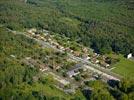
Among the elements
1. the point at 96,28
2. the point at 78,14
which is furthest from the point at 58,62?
the point at 78,14

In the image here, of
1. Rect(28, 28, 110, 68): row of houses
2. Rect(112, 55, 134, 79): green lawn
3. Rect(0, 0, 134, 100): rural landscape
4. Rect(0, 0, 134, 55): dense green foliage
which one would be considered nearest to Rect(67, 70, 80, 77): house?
Rect(0, 0, 134, 100): rural landscape

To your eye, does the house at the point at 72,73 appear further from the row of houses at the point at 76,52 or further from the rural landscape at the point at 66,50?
the row of houses at the point at 76,52

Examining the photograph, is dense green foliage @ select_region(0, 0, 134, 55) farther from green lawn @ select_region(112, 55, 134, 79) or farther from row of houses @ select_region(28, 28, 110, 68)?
green lawn @ select_region(112, 55, 134, 79)

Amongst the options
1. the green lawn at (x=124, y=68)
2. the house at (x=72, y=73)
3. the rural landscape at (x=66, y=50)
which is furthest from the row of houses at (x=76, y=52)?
the house at (x=72, y=73)

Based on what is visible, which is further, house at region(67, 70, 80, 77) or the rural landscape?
house at region(67, 70, 80, 77)

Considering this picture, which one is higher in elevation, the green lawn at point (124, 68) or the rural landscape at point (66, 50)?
the rural landscape at point (66, 50)

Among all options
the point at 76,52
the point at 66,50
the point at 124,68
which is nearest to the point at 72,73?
the point at 76,52

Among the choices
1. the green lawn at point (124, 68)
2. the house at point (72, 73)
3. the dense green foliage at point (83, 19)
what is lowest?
the green lawn at point (124, 68)

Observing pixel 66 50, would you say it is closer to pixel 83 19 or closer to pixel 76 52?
pixel 76 52
